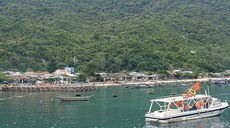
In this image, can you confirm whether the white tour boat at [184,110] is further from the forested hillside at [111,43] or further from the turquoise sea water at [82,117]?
the forested hillside at [111,43]

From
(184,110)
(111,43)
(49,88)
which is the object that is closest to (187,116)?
(184,110)

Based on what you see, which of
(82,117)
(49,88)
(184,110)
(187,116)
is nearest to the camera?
(187,116)

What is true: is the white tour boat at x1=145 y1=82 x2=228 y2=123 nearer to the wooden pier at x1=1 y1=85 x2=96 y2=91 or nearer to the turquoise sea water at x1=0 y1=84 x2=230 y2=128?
the turquoise sea water at x1=0 y1=84 x2=230 y2=128

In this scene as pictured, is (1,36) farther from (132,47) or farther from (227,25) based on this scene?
(227,25)

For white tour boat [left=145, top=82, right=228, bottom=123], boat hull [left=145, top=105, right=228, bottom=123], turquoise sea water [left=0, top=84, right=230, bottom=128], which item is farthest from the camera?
turquoise sea water [left=0, top=84, right=230, bottom=128]

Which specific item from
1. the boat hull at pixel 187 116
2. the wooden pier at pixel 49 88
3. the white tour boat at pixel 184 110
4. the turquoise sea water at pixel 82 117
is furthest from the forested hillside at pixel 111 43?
the boat hull at pixel 187 116

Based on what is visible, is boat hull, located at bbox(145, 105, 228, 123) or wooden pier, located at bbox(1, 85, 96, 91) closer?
boat hull, located at bbox(145, 105, 228, 123)

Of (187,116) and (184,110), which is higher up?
(184,110)

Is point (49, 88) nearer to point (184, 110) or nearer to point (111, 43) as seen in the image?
point (184, 110)

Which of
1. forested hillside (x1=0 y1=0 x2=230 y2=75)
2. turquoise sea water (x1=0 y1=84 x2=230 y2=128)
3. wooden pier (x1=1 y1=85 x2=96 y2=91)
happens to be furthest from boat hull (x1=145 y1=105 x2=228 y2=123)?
forested hillside (x1=0 y1=0 x2=230 y2=75)
